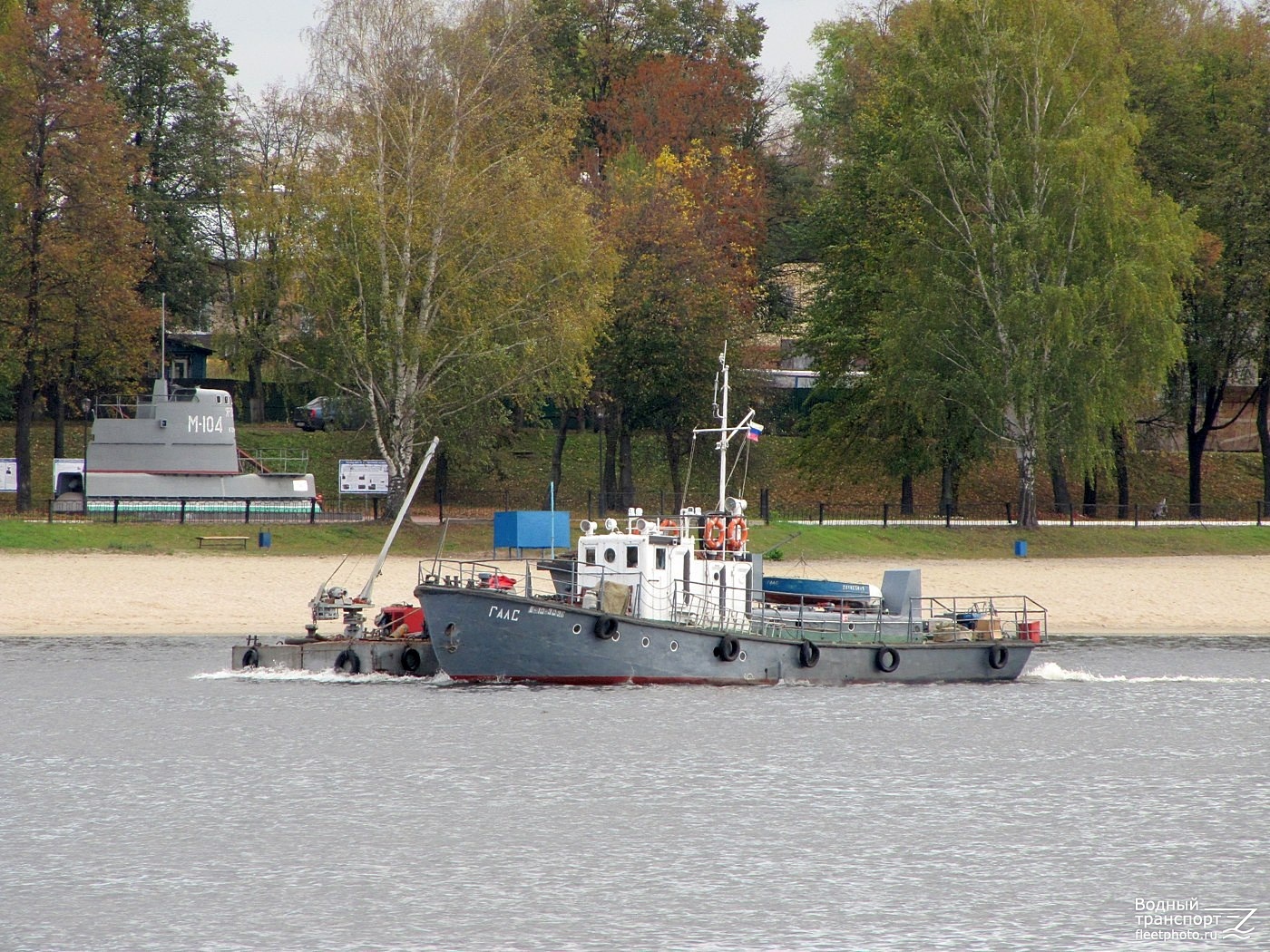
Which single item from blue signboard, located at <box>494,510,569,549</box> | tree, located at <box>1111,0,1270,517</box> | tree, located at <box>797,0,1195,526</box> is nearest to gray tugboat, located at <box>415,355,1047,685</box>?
blue signboard, located at <box>494,510,569,549</box>

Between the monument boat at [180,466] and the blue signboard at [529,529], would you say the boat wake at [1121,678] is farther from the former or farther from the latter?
the monument boat at [180,466]

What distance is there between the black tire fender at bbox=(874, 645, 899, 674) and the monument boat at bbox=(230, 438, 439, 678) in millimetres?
10144

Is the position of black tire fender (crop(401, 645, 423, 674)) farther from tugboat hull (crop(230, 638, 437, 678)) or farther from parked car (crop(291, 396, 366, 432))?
parked car (crop(291, 396, 366, 432))

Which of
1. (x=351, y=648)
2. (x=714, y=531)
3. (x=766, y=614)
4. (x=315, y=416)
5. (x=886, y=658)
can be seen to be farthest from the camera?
(x=315, y=416)

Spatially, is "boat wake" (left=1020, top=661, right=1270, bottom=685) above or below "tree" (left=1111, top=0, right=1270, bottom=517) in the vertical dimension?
below

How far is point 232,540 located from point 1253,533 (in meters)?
40.2

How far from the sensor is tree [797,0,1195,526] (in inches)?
2473

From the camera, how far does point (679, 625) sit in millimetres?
35750

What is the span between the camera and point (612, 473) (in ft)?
243

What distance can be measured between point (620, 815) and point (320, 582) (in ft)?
85.4

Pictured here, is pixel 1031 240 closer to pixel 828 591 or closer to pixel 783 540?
pixel 783 540

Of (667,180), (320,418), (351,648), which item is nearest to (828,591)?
(351,648)

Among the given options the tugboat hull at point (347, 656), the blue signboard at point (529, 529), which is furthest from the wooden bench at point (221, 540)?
the tugboat hull at point (347, 656)

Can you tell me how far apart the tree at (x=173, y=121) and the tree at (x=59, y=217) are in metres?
11.6
